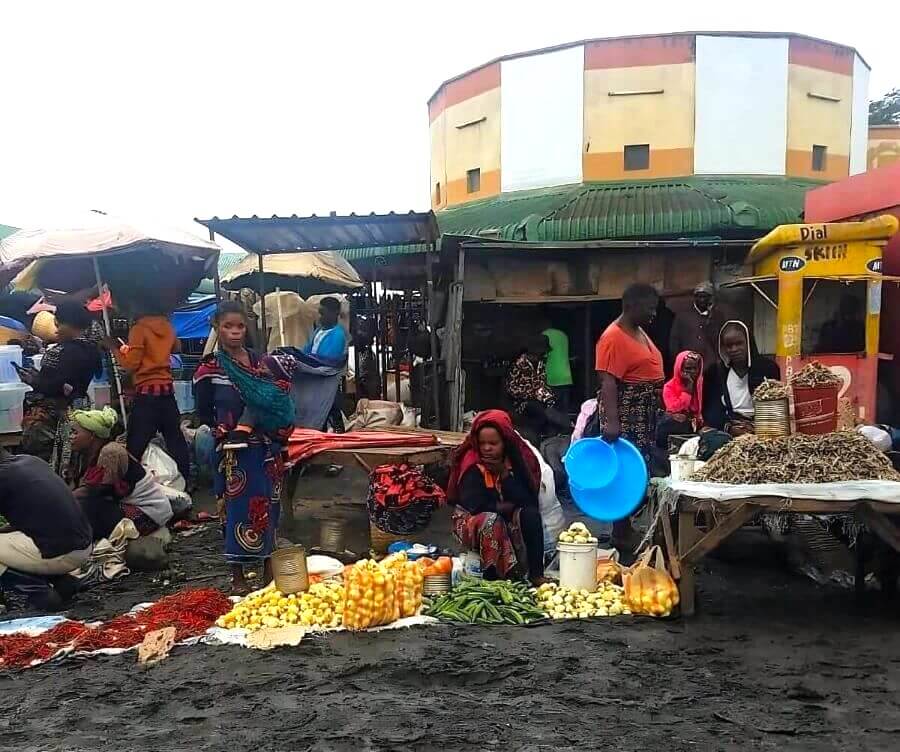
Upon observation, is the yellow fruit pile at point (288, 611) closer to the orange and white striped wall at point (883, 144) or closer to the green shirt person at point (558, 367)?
the green shirt person at point (558, 367)

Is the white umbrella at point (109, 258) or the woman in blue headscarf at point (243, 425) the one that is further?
the white umbrella at point (109, 258)

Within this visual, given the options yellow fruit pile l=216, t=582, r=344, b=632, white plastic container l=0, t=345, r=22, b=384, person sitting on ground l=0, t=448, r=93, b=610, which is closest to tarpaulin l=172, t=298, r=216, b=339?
white plastic container l=0, t=345, r=22, b=384

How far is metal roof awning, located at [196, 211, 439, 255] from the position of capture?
7418 millimetres

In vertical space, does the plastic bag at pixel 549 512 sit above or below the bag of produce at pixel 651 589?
above

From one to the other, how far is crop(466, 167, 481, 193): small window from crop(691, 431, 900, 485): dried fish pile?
12666 millimetres

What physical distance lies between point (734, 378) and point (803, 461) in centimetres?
175

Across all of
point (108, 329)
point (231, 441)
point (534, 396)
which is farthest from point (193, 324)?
point (231, 441)

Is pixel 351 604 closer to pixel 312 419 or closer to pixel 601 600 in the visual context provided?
pixel 601 600

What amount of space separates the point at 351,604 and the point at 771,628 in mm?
2215

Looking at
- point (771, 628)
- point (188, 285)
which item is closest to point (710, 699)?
point (771, 628)

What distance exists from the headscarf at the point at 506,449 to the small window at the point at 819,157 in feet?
40.6

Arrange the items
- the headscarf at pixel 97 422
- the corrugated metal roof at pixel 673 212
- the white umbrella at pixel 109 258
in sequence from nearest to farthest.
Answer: the headscarf at pixel 97 422 < the white umbrella at pixel 109 258 < the corrugated metal roof at pixel 673 212

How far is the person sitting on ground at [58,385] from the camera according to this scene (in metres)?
6.11

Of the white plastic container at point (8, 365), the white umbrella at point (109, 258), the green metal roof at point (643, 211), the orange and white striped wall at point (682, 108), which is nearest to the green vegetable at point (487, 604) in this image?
the white umbrella at point (109, 258)
